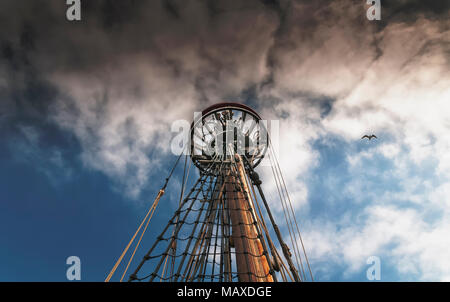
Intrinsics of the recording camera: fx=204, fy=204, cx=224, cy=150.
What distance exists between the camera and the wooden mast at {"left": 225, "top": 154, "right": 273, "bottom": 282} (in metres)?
4.34

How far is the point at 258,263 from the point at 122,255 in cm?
277

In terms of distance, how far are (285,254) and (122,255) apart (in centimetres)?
375

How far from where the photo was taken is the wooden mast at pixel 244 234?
4.34 metres

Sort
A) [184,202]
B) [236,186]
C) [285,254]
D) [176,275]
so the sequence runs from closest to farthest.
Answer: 1. [176,275]
2. [285,254]
3. [184,202]
4. [236,186]

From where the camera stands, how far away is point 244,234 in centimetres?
518

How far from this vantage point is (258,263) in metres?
4.48
